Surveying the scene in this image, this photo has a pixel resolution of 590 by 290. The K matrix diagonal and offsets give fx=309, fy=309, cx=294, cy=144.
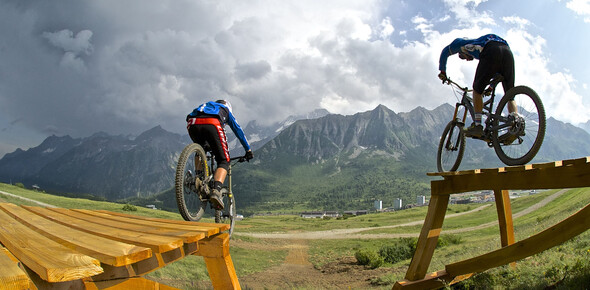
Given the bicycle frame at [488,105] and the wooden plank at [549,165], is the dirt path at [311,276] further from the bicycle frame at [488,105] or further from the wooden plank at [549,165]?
the wooden plank at [549,165]

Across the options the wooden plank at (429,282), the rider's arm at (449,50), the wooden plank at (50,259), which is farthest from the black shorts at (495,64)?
the wooden plank at (50,259)

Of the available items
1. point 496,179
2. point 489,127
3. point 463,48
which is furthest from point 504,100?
point 496,179

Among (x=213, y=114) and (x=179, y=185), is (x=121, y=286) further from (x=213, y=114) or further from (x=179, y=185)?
(x=213, y=114)

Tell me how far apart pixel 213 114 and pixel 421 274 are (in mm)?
4833

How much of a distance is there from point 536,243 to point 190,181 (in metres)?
5.73

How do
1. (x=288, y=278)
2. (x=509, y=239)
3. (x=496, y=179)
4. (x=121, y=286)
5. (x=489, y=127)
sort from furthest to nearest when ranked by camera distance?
1. (x=288, y=278)
2. (x=509, y=239)
3. (x=489, y=127)
4. (x=496, y=179)
5. (x=121, y=286)

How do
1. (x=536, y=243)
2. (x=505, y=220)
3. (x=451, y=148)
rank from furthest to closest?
(x=451, y=148), (x=505, y=220), (x=536, y=243)

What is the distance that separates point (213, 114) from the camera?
19.9 feet

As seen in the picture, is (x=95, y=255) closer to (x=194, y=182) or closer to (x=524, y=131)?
(x=194, y=182)

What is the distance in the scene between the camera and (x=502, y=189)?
4906mm

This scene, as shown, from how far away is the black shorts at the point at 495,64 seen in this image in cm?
555

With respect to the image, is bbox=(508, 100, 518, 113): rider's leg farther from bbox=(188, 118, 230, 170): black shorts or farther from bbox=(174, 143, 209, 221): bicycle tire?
bbox=(174, 143, 209, 221): bicycle tire

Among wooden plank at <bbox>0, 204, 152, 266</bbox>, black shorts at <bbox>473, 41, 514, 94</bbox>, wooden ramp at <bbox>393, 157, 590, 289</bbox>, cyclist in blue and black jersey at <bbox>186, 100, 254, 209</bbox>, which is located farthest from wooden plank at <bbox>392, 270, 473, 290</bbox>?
wooden plank at <bbox>0, 204, 152, 266</bbox>

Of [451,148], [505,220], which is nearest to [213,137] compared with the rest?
[451,148]
